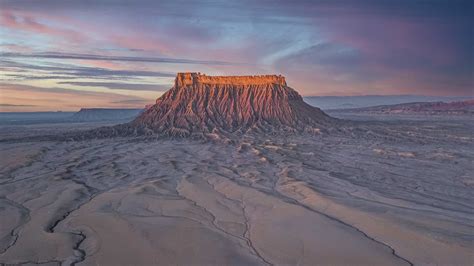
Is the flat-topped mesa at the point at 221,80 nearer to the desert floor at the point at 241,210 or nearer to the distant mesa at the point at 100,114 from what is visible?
the desert floor at the point at 241,210

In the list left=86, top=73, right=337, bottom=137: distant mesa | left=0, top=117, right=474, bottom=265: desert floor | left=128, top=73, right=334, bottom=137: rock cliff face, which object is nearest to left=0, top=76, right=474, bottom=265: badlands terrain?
left=0, top=117, right=474, bottom=265: desert floor

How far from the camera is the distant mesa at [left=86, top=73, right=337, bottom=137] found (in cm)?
4081

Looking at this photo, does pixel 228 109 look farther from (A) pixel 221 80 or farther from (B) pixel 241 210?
(B) pixel 241 210

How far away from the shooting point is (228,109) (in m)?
45.7

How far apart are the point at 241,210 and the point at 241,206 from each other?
0.52 m

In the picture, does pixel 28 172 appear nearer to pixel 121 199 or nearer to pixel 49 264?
pixel 121 199

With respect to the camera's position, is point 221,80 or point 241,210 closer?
point 241,210

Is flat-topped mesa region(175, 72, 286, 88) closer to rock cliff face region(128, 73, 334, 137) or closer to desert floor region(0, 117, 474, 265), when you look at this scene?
rock cliff face region(128, 73, 334, 137)

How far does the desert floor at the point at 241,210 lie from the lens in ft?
28.7

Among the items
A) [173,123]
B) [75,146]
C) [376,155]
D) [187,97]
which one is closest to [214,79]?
[187,97]

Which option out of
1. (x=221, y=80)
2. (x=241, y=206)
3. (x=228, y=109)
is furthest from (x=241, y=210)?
(x=221, y=80)

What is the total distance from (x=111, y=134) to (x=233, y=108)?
14.1 metres

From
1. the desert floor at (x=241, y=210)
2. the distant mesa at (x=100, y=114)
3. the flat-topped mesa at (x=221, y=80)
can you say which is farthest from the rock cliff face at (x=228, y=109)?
the distant mesa at (x=100, y=114)

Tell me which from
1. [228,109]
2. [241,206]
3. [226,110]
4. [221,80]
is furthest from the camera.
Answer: [221,80]
